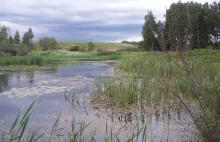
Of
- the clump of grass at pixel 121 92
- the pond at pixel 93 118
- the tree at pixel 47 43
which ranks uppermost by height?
the tree at pixel 47 43

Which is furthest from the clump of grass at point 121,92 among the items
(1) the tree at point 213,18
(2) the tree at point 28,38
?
(2) the tree at point 28,38

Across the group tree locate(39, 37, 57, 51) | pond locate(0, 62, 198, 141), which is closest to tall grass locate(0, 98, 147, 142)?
pond locate(0, 62, 198, 141)

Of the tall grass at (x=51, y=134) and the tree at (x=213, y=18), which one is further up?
the tree at (x=213, y=18)

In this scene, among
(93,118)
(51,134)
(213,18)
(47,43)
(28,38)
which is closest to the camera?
(51,134)

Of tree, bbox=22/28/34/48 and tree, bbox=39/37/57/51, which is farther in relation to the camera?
tree, bbox=39/37/57/51

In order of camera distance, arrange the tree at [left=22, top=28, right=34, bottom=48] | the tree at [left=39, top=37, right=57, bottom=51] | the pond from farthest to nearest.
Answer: the tree at [left=39, top=37, right=57, bottom=51], the tree at [left=22, top=28, right=34, bottom=48], the pond

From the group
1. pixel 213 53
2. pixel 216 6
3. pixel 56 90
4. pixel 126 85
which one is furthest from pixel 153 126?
pixel 216 6

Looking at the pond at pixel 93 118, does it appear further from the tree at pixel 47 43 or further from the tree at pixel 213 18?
the tree at pixel 47 43

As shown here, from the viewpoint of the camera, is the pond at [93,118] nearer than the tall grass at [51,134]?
No

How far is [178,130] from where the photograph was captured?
20.3ft

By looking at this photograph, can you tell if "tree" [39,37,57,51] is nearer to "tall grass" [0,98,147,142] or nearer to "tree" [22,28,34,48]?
"tree" [22,28,34,48]

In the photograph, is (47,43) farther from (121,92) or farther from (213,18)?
(121,92)

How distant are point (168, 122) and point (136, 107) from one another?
128cm

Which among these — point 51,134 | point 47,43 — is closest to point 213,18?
point 51,134
